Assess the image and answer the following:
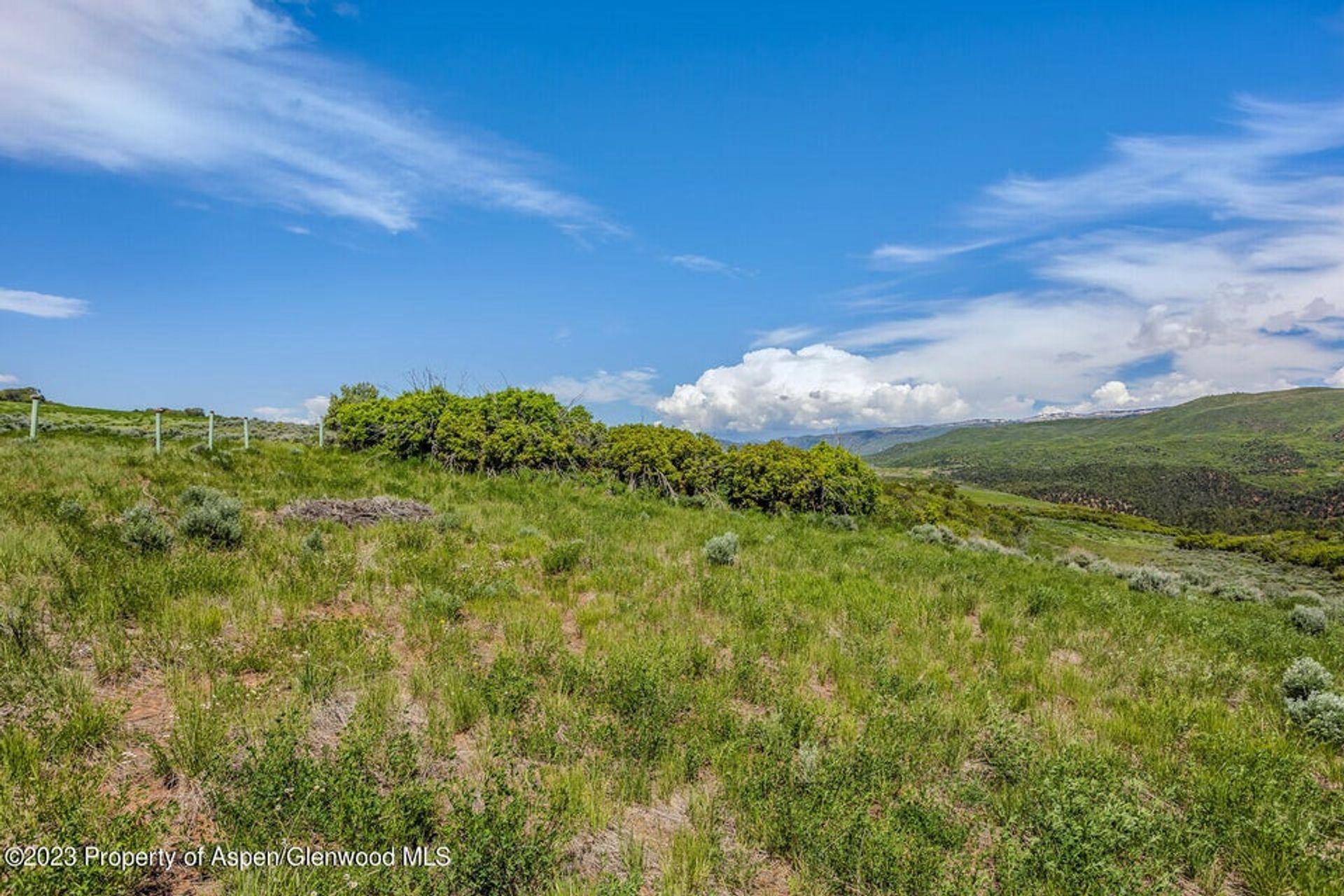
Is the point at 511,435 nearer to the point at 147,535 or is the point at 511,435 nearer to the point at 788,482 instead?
the point at 788,482

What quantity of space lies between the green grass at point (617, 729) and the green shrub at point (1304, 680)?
201 millimetres

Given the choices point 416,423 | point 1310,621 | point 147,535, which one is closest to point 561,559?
point 147,535

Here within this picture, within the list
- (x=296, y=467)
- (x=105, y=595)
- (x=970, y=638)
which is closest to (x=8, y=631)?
(x=105, y=595)

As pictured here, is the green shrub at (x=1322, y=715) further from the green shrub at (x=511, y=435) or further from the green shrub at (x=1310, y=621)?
the green shrub at (x=511, y=435)

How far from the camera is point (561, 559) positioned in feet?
32.6

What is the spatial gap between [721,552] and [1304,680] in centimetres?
823

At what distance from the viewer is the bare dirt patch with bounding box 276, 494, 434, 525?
36.7 ft

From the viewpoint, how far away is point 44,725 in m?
4.00

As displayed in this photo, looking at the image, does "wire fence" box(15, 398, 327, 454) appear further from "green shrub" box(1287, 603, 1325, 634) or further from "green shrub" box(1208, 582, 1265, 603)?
"green shrub" box(1208, 582, 1265, 603)

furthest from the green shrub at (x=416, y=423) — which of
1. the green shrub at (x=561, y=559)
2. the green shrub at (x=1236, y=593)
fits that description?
the green shrub at (x=1236, y=593)

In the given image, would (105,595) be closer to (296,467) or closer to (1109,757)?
(1109,757)

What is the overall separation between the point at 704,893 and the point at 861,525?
1915 cm

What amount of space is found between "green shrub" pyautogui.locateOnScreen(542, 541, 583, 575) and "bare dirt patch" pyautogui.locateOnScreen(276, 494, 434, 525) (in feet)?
12.0

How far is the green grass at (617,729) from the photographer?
11.6ft
